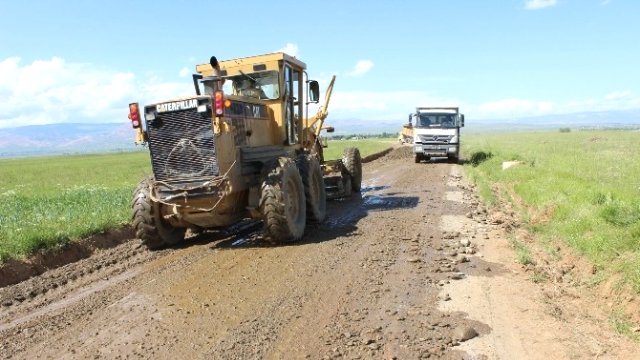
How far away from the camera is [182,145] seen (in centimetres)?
845

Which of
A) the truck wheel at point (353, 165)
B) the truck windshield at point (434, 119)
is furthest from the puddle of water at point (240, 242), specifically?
the truck windshield at point (434, 119)

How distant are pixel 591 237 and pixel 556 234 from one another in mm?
1034

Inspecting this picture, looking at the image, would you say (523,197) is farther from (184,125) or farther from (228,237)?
(184,125)

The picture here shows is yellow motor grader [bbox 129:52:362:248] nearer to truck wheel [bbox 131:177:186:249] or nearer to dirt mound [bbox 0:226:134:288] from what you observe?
truck wheel [bbox 131:177:186:249]

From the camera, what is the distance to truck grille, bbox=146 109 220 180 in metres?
8.29

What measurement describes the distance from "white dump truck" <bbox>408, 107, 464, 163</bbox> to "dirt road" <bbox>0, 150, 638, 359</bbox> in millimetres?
15634

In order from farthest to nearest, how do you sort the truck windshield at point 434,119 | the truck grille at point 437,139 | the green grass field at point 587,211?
1. the truck windshield at point 434,119
2. the truck grille at point 437,139
3. the green grass field at point 587,211

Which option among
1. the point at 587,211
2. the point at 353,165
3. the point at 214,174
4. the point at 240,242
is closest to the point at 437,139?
the point at 353,165

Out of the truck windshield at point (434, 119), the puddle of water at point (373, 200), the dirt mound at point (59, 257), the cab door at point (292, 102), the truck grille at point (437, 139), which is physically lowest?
the puddle of water at point (373, 200)

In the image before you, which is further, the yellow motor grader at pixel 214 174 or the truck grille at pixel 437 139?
the truck grille at pixel 437 139

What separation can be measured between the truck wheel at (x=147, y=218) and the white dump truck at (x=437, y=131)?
1766 cm

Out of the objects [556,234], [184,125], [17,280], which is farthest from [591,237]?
[17,280]

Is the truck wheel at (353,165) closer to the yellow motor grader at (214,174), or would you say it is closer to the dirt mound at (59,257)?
the yellow motor grader at (214,174)

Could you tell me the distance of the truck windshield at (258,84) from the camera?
10312mm
